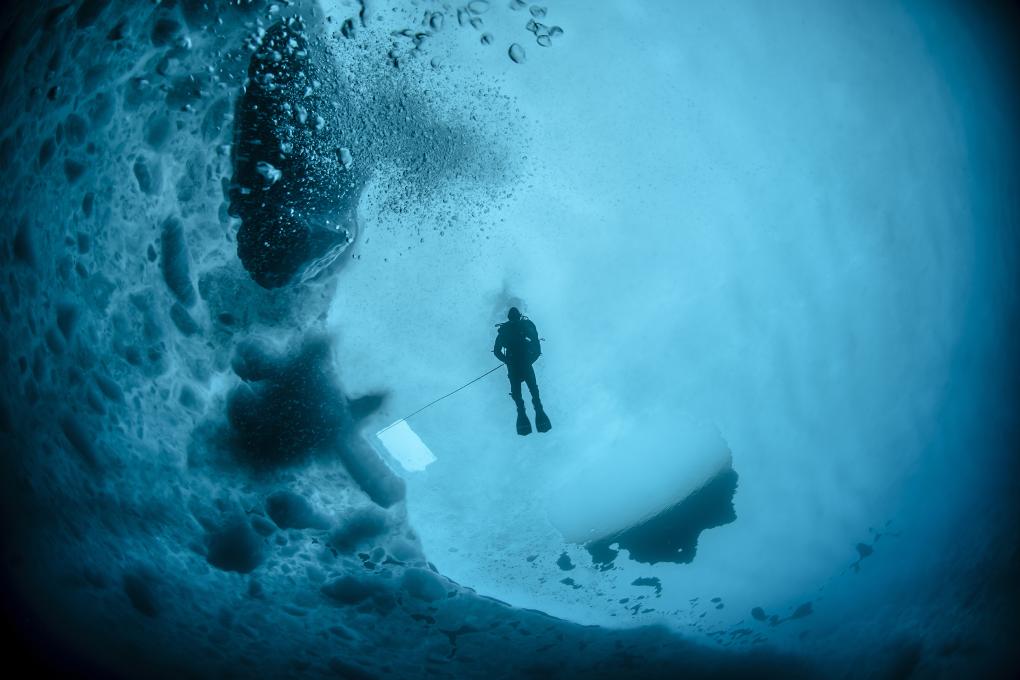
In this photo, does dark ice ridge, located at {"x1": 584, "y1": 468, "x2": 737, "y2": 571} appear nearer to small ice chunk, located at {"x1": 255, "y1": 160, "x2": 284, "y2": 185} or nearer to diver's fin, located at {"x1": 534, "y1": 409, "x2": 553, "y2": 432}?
diver's fin, located at {"x1": 534, "y1": 409, "x2": 553, "y2": 432}

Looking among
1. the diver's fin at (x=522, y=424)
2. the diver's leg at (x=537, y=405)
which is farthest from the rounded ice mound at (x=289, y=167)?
the diver's fin at (x=522, y=424)

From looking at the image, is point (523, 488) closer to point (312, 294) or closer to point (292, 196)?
point (312, 294)

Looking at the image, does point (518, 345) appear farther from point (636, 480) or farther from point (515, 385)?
point (636, 480)

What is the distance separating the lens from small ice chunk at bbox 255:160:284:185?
4508 millimetres

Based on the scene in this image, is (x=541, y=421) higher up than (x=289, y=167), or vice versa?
(x=289, y=167)

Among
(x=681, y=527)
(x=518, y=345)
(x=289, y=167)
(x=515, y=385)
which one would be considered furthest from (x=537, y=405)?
(x=681, y=527)

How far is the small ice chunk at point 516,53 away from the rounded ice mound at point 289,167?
202 centimetres

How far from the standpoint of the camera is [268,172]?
178 inches

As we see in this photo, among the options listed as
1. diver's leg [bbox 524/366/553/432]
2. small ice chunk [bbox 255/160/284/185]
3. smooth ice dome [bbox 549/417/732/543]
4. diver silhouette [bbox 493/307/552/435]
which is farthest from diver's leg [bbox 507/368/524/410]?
small ice chunk [bbox 255/160/284/185]

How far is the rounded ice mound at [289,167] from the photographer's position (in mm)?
4426

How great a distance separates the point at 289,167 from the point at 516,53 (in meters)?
2.83

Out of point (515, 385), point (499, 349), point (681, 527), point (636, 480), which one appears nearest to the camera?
point (499, 349)

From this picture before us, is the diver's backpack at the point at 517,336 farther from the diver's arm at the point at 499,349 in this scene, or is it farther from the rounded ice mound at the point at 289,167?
the rounded ice mound at the point at 289,167

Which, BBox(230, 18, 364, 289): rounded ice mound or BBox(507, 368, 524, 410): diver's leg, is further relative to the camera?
BBox(507, 368, 524, 410): diver's leg
